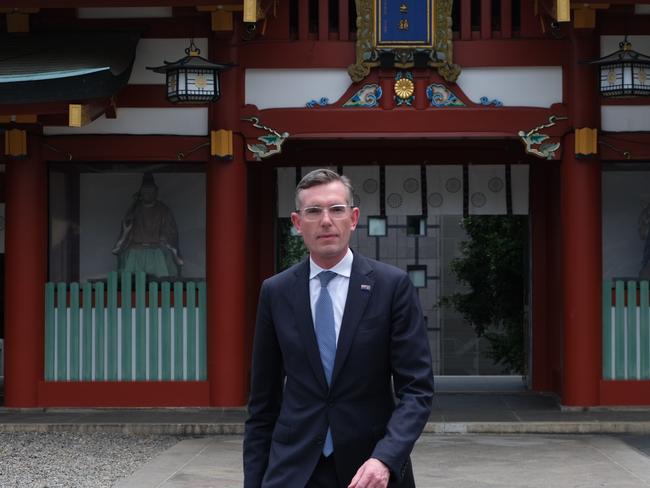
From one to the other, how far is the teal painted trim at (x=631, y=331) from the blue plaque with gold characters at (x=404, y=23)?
3501 millimetres

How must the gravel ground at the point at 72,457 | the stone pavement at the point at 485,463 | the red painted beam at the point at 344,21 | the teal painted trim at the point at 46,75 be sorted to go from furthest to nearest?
the red painted beam at the point at 344,21
the teal painted trim at the point at 46,75
the gravel ground at the point at 72,457
the stone pavement at the point at 485,463

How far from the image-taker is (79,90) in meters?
11.9

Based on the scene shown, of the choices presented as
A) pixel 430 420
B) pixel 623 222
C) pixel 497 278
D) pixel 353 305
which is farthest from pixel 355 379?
pixel 497 278

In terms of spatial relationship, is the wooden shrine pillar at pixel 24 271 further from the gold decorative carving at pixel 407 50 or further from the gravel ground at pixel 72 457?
the gold decorative carving at pixel 407 50

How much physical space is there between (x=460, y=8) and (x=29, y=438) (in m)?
6.47

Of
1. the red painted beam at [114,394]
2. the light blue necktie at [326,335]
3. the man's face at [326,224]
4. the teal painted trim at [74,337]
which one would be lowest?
the red painted beam at [114,394]

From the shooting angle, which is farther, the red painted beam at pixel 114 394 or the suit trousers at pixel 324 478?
the red painted beam at pixel 114 394

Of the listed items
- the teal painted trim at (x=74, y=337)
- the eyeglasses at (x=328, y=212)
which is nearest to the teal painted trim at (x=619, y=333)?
the teal painted trim at (x=74, y=337)

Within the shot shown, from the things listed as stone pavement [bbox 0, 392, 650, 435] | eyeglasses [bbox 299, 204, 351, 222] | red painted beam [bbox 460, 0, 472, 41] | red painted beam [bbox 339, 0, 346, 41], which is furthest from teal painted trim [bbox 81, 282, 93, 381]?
eyeglasses [bbox 299, 204, 351, 222]

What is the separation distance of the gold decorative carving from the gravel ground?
4483 millimetres

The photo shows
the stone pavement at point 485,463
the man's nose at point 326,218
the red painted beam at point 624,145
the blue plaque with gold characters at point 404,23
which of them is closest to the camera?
the man's nose at point 326,218

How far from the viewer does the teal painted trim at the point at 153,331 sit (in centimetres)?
1366

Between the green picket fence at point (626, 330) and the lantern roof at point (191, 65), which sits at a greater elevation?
the lantern roof at point (191, 65)

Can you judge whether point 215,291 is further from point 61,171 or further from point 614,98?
point 614,98
